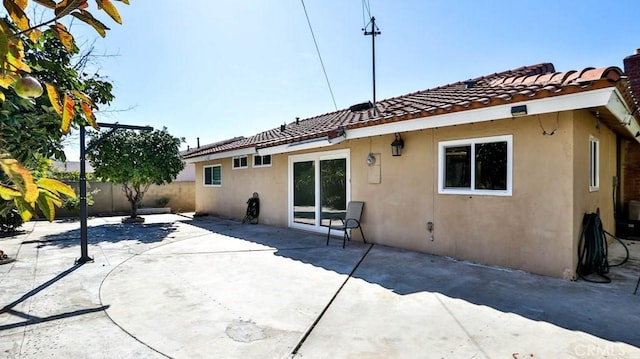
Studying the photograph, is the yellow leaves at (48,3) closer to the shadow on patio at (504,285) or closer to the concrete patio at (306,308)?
the concrete patio at (306,308)

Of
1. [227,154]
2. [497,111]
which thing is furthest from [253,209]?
[497,111]

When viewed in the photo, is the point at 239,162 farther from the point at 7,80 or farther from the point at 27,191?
the point at 27,191

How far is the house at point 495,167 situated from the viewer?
593 cm

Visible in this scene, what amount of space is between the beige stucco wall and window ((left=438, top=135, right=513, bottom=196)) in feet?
0.39

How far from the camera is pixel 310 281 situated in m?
6.05

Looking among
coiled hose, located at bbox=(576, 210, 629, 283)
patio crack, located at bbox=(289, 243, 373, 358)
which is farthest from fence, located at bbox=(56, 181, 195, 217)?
coiled hose, located at bbox=(576, 210, 629, 283)

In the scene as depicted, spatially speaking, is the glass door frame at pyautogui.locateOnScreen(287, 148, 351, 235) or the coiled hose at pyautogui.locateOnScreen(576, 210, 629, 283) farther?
the glass door frame at pyautogui.locateOnScreen(287, 148, 351, 235)

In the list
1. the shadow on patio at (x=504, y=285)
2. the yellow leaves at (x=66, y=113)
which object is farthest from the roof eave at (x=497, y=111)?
the yellow leaves at (x=66, y=113)

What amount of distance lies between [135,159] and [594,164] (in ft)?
53.6

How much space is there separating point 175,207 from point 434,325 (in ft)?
67.2

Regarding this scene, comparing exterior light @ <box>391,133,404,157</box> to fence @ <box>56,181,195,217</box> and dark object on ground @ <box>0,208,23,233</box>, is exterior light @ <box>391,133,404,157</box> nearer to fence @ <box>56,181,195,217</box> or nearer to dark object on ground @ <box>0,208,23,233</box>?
dark object on ground @ <box>0,208,23,233</box>

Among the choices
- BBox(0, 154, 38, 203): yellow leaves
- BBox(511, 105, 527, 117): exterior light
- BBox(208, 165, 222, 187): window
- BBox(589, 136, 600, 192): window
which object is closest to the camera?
BBox(0, 154, 38, 203): yellow leaves

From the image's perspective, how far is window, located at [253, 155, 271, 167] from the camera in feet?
44.2

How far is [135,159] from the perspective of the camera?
51.0 feet
